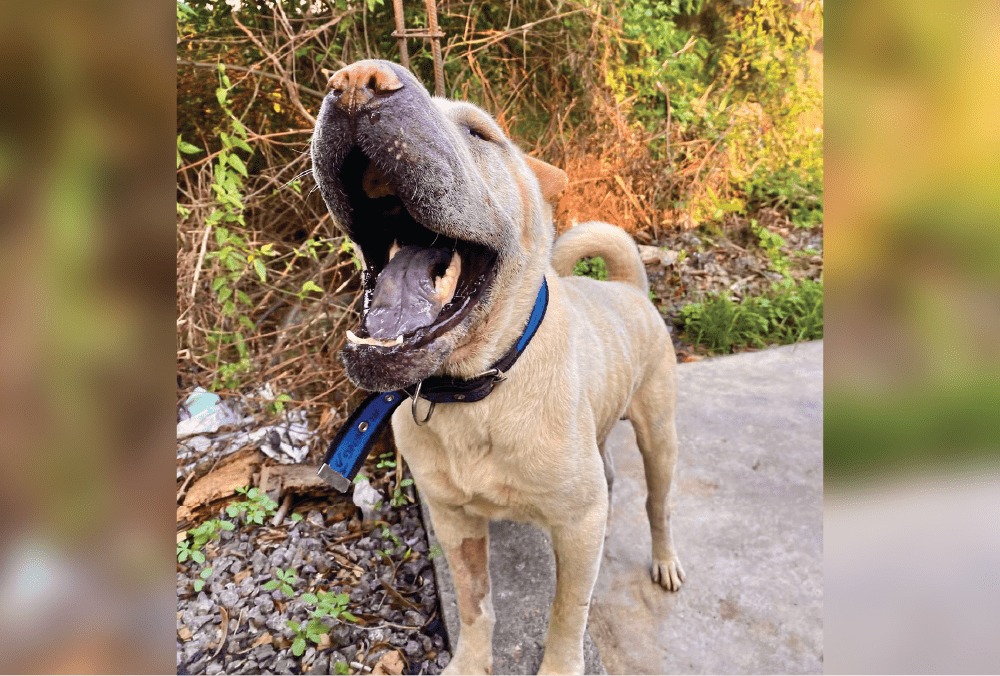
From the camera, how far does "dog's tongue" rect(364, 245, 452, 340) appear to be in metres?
1.24

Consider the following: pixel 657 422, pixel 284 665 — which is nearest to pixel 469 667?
pixel 284 665

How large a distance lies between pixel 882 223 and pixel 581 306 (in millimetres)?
1128

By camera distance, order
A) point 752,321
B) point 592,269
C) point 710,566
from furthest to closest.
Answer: point 752,321, point 592,269, point 710,566

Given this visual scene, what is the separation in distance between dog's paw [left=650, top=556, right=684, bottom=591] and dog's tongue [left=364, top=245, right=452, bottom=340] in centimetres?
167

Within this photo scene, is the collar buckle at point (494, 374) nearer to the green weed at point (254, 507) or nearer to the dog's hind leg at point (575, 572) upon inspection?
the dog's hind leg at point (575, 572)

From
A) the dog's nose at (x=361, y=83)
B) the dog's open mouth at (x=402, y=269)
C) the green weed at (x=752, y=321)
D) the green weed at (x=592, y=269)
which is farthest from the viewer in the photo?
the green weed at (x=752, y=321)

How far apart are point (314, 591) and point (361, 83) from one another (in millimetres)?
2064

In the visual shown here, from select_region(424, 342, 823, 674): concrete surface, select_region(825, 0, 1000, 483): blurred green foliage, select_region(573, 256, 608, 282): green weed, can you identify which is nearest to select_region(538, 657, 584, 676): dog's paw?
select_region(424, 342, 823, 674): concrete surface

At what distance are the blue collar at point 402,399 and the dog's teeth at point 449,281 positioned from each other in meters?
0.21

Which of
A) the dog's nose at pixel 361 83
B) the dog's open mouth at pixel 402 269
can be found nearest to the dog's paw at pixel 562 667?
the dog's open mouth at pixel 402 269

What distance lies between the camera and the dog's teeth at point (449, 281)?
1.34 m

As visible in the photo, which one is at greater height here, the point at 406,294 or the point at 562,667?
the point at 406,294

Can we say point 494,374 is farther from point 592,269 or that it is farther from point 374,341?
point 592,269

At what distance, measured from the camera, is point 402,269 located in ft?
4.38
